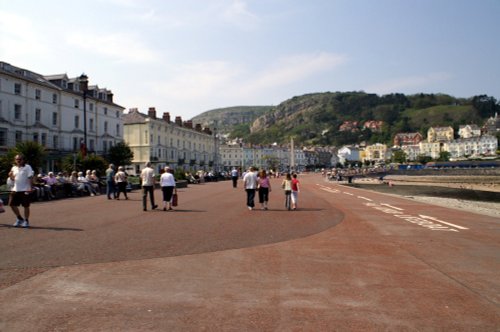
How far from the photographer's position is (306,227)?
1269 centimetres

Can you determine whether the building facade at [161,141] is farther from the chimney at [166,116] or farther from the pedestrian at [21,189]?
the pedestrian at [21,189]

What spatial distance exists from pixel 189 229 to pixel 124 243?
8.20ft

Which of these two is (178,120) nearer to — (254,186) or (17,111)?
(17,111)

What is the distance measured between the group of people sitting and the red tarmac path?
8.59 metres

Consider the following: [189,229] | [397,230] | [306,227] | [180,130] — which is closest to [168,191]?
[189,229]

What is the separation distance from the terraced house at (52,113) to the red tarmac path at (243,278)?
3128 cm

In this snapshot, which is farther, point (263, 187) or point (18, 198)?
point (263, 187)

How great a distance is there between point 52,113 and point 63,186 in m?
32.6

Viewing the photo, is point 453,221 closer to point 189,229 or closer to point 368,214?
point 368,214

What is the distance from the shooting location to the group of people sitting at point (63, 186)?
20703mm

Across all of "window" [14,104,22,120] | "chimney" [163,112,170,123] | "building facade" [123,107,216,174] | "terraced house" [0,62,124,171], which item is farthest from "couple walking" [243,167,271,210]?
"chimney" [163,112,170,123]

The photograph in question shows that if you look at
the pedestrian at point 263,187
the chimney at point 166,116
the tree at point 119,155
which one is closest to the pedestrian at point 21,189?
the pedestrian at point 263,187

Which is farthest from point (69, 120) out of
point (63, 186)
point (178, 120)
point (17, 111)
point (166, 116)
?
point (178, 120)

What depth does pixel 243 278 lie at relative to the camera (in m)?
6.71
